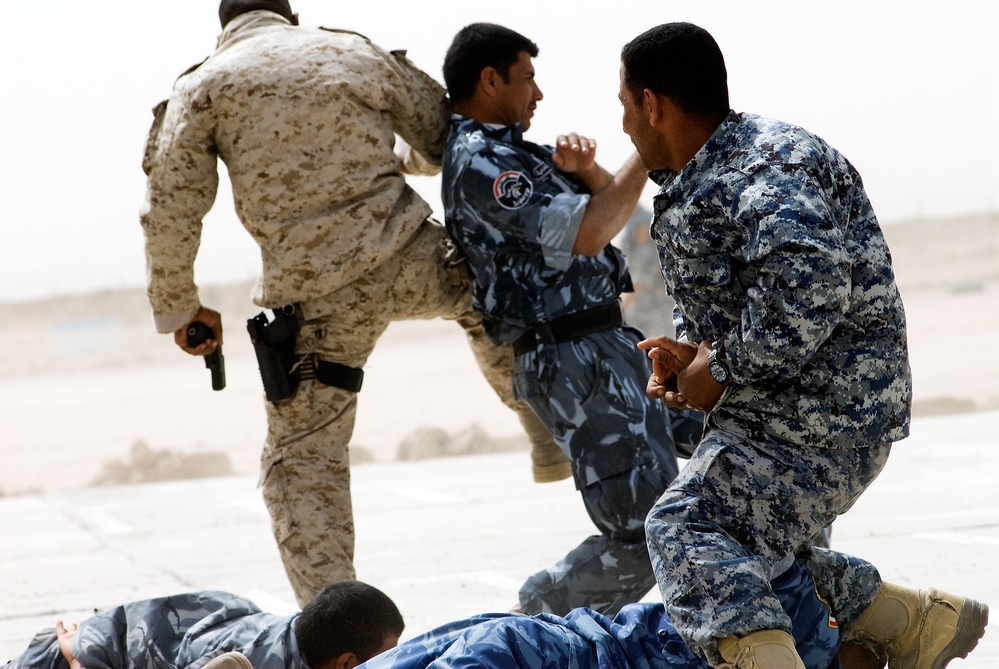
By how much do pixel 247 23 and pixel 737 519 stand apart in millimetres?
2419

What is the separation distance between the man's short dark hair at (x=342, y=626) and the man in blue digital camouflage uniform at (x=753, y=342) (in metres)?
0.76

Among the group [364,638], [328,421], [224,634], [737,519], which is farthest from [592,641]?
[328,421]

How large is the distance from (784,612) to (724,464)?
333 mm

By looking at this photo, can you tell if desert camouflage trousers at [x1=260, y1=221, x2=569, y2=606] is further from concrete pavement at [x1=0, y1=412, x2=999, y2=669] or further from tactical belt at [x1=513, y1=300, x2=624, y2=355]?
concrete pavement at [x1=0, y1=412, x2=999, y2=669]

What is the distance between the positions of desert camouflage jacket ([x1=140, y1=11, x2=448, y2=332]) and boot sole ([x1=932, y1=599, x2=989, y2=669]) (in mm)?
1950

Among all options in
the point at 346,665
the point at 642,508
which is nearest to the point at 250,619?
the point at 346,665

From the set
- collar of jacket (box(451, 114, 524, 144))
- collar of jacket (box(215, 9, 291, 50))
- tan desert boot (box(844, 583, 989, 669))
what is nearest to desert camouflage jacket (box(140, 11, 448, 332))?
collar of jacket (box(215, 9, 291, 50))

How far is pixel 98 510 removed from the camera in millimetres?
8617

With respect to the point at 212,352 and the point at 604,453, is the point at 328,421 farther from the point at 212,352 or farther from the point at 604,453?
the point at 604,453

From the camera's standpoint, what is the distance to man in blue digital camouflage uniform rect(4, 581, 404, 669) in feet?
10.5

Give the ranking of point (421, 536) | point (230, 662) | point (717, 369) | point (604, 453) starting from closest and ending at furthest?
point (717, 369) → point (230, 662) → point (604, 453) → point (421, 536)

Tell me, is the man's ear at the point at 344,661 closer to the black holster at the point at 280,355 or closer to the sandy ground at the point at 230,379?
the black holster at the point at 280,355

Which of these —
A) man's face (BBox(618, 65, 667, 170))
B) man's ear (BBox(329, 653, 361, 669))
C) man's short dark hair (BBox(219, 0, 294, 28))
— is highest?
man's short dark hair (BBox(219, 0, 294, 28))

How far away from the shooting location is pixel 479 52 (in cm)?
410
